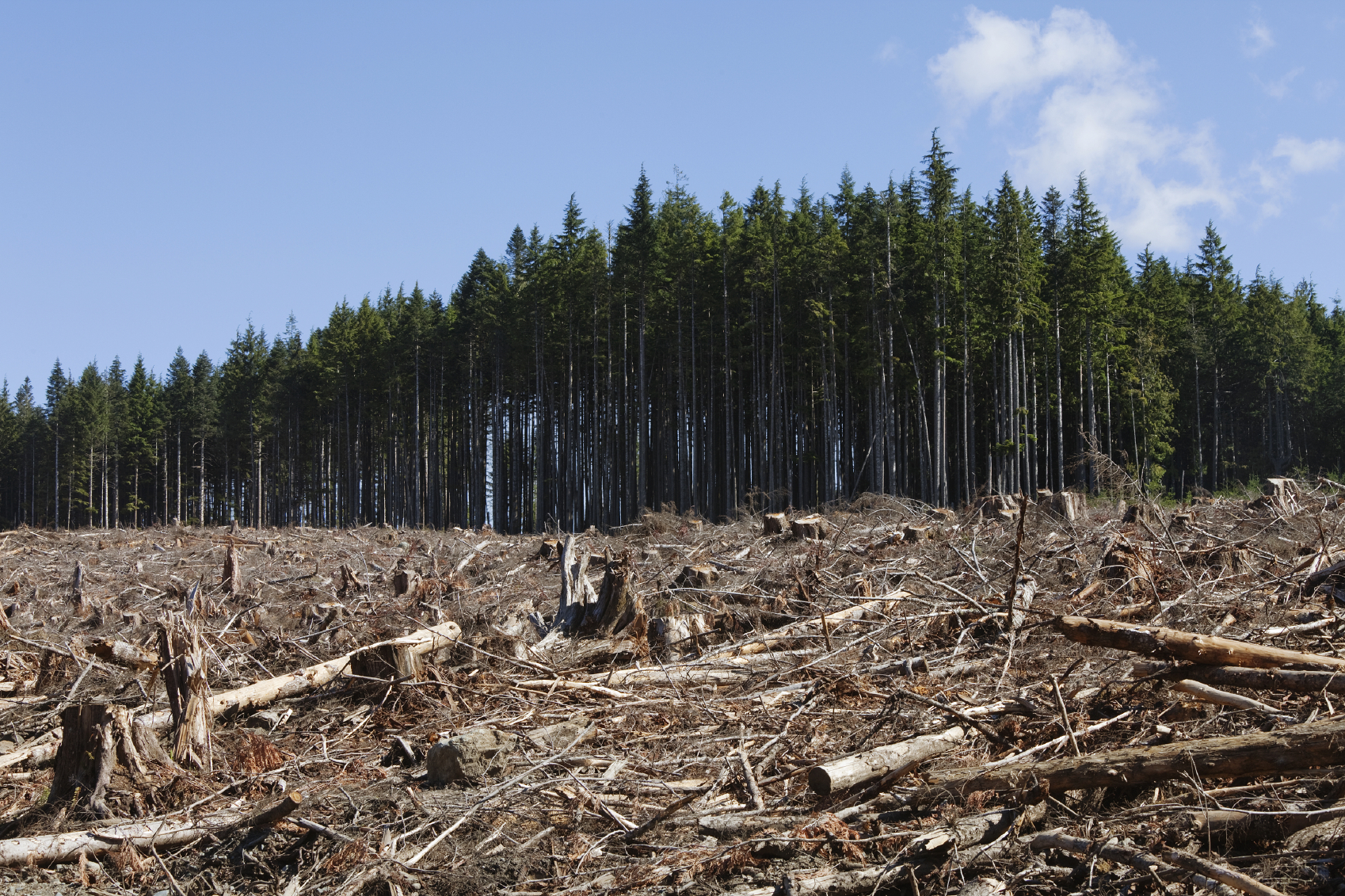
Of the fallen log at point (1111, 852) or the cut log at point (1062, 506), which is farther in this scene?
the cut log at point (1062, 506)

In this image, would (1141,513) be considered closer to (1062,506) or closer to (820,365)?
(1062,506)

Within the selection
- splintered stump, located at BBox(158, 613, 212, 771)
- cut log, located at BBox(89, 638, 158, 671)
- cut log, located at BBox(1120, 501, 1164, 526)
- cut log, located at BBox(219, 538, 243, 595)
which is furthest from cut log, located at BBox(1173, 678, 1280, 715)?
cut log, located at BBox(219, 538, 243, 595)

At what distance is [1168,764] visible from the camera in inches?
132

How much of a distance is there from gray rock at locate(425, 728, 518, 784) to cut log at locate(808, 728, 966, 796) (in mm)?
1837

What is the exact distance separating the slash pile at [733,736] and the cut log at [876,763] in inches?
0.6

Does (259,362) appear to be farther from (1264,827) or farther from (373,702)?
(1264,827)

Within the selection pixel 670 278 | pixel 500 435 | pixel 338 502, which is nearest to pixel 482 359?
pixel 500 435

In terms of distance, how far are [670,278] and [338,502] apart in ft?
114

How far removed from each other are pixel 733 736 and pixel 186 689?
3.12 metres

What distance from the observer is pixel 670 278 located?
4009 centimetres

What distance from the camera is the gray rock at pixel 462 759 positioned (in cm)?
468

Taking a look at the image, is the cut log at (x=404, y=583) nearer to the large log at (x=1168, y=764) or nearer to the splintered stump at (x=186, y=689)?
the splintered stump at (x=186, y=689)

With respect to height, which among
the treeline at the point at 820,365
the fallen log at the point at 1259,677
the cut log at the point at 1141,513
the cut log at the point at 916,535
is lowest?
the fallen log at the point at 1259,677

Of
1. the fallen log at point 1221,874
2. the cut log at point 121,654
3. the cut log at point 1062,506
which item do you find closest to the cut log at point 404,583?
the cut log at point 121,654
